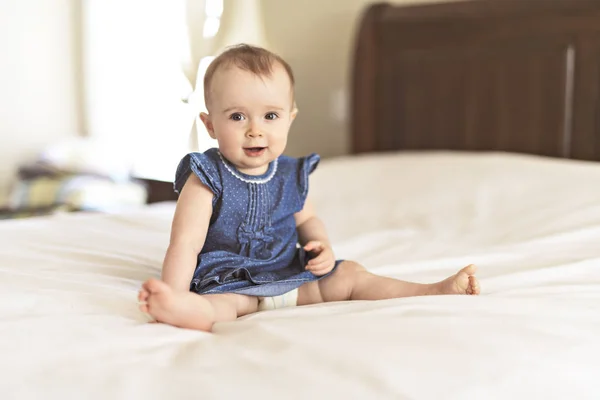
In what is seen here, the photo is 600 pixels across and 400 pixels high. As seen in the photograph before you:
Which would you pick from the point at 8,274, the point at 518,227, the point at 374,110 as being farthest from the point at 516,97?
the point at 8,274

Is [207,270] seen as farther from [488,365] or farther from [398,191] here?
[398,191]

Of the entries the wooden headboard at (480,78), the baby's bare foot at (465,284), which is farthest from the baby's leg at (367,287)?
the wooden headboard at (480,78)

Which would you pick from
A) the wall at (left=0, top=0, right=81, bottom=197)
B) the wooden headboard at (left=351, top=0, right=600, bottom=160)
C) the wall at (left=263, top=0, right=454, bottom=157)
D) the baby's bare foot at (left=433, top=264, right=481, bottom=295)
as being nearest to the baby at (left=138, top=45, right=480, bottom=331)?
the baby's bare foot at (left=433, top=264, right=481, bottom=295)

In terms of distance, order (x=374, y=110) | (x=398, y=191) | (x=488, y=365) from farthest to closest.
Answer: (x=374, y=110), (x=398, y=191), (x=488, y=365)

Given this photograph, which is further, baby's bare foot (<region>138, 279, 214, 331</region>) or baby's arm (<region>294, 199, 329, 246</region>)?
baby's arm (<region>294, 199, 329, 246</region>)

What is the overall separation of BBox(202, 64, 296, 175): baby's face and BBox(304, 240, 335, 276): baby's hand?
0.14 meters

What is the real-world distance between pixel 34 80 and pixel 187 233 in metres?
2.67

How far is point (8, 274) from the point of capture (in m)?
1.11

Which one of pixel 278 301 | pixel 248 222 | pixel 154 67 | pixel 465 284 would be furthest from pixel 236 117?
pixel 154 67

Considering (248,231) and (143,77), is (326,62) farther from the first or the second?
(248,231)

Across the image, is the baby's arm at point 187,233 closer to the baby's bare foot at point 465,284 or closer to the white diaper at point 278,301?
the white diaper at point 278,301

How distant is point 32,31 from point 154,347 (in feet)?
9.54

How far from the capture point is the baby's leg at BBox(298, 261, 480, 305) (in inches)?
39.1

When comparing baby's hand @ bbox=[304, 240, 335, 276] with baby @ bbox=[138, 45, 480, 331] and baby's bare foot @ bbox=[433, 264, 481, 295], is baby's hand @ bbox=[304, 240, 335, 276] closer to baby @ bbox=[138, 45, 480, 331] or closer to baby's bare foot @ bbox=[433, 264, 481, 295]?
baby @ bbox=[138, 45, 480, 331]
